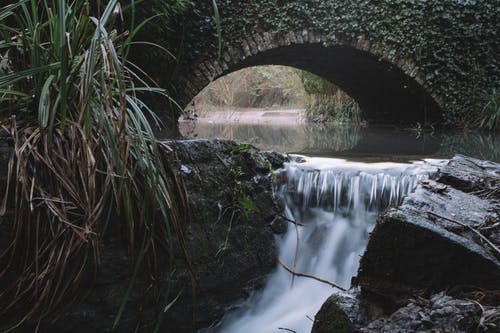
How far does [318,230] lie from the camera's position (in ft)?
9.02

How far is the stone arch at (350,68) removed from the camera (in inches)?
262

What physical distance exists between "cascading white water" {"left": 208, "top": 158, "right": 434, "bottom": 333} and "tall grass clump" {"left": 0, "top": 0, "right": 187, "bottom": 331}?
0.84m

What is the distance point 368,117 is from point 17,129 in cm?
952

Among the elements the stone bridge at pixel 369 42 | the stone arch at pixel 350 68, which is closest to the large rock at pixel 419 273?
the stone arch at pixel 350 68

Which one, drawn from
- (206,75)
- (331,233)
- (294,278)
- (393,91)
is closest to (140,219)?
(294,278)

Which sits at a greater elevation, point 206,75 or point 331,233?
point 206,75

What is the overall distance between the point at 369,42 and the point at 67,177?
6.64 metres

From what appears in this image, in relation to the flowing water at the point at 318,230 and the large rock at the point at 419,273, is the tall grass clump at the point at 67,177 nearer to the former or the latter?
the large rock at the point at 419,273

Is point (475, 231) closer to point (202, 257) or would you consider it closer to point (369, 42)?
point (202, 257)

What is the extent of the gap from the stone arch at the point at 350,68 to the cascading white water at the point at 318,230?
3345 millimetres

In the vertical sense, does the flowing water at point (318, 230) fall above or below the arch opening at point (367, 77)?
below

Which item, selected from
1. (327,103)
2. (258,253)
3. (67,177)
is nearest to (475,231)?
(258,253)

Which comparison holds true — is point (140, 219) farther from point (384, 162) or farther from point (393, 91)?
point (393, 91)

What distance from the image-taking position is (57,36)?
1.65 m
